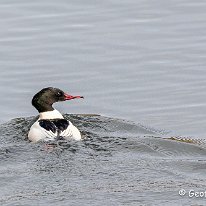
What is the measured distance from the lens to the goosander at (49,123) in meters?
14.8

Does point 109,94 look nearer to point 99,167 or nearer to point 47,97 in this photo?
point 47,97

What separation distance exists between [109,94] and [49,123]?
2805mm

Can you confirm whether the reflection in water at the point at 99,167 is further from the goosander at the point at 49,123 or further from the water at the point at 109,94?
the goosander at the point at 49,123

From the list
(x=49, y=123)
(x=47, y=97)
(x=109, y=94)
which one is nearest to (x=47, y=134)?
(x=49, y=123)

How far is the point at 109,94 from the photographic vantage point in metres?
17.7

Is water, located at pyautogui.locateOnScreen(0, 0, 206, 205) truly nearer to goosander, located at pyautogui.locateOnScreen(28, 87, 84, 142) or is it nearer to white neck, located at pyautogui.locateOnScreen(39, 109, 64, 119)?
goosander, located at pyautogui.locateOnScreen(28, 87, 84, 142)

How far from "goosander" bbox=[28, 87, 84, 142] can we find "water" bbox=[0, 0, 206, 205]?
271 mm

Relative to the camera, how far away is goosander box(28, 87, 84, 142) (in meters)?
14.8

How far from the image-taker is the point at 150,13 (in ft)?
69.7
